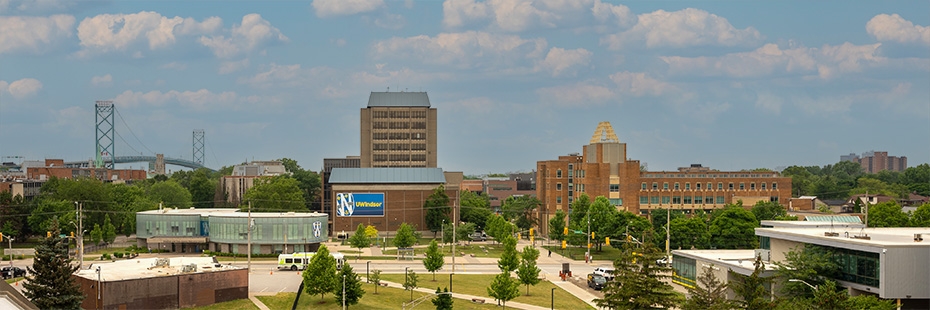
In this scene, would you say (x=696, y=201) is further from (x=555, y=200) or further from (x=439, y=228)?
(x=439, y=228)

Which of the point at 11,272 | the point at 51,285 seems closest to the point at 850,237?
the point at 51,285

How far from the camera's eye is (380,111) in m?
190

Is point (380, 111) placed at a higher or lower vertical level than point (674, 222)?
higher

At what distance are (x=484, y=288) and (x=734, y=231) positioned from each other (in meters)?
37.6

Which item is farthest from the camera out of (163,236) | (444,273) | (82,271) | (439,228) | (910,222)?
(439,228)

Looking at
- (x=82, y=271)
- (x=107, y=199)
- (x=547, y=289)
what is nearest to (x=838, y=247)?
(x=547, y=289)

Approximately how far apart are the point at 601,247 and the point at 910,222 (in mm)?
37347

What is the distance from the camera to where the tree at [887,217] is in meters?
98.8

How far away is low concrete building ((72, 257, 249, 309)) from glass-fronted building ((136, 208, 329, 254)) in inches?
1304

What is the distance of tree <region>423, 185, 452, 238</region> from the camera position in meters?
136

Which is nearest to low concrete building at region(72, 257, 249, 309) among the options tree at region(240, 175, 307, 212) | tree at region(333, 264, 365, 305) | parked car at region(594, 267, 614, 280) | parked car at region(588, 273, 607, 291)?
tree at region(333, 264, 365, 305)

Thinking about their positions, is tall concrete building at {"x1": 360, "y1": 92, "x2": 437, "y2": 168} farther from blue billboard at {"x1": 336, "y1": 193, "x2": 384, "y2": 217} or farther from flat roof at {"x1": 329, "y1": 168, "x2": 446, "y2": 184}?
blue billboard at {"x1": 336, "y1": 193, "x2": 384, "y2": 217}

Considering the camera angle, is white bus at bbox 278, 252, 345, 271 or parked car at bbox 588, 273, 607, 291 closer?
parked car at bbox 588, 273, 607, 291

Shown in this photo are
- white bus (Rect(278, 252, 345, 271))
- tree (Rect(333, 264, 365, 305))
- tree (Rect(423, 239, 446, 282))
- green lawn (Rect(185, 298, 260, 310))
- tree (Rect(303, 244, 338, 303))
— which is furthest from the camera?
white bus (Rect(278, 252, 345, 271))
